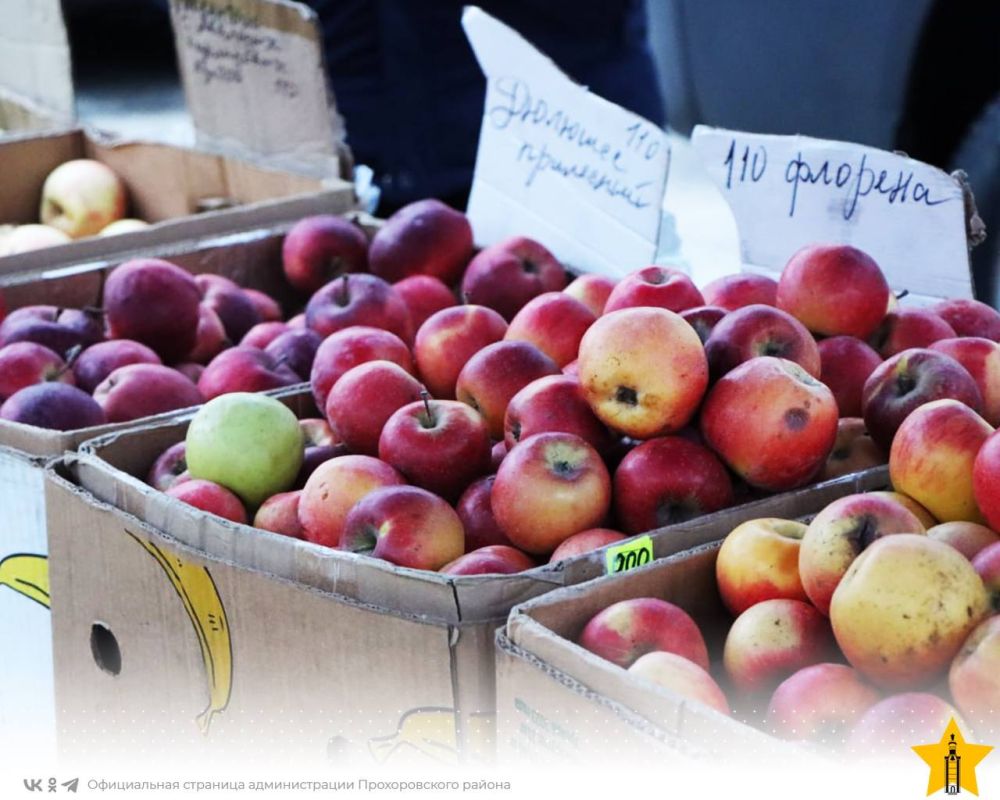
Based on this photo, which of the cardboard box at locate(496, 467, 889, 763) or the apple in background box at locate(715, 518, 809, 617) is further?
the apple in background box at locate(715, 518, 809, 617)

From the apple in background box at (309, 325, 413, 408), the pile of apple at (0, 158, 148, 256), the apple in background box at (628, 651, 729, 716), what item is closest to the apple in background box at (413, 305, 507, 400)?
the apple in background box at (309, 325, 413, 408)

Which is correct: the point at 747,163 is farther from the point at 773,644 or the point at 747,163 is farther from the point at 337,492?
the point at 773,644

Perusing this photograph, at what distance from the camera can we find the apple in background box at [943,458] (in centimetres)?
118

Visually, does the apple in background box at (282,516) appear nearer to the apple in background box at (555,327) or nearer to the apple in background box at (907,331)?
the apple in background box at (555,327)

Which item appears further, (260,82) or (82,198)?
(82,198)

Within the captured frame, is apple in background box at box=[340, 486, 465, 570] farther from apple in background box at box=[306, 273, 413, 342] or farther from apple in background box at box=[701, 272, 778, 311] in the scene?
apple in background box at box=[306, 273, 413, 342]

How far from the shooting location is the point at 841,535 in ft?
3.48

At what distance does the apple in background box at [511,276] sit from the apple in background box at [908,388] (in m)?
0.67

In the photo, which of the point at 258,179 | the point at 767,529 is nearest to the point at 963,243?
the point at 767,529

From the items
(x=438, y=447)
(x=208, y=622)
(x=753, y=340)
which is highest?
(x=753, y=340)

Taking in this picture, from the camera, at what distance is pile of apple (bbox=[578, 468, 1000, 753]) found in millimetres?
917

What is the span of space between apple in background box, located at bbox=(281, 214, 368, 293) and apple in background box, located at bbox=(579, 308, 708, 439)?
970 mm

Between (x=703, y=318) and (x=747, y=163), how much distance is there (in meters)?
0.47

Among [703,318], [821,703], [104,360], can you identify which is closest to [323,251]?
[104,360]
